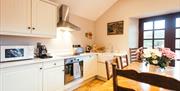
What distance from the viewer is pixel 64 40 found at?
142 inches

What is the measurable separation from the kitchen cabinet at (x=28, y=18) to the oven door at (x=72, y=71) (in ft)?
2.59

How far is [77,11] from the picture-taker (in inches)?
151

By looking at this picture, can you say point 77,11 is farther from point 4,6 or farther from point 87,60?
point 4,6

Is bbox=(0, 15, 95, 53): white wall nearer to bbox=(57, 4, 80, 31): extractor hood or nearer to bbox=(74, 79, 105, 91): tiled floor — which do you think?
bbox=(57, 4, 80, 31): extractor hood

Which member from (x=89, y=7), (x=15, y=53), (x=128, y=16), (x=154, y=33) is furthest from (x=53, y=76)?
(x=154, y=33)

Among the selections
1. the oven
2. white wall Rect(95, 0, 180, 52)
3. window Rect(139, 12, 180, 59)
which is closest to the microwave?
the oven

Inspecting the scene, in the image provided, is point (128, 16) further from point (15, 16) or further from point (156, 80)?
point (156, 80)

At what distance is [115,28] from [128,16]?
55 centimetres

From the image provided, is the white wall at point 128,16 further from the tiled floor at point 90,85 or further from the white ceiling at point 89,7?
the tiled floor at point 90,85

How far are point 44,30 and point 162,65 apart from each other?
2.14 m

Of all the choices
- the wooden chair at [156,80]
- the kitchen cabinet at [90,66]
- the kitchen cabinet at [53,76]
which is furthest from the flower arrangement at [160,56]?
the kitchen cabinet at [90,66]

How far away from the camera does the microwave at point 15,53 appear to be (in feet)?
6.36

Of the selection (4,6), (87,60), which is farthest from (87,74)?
(4,6)

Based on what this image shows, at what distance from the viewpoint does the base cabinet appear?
2.43 metres
